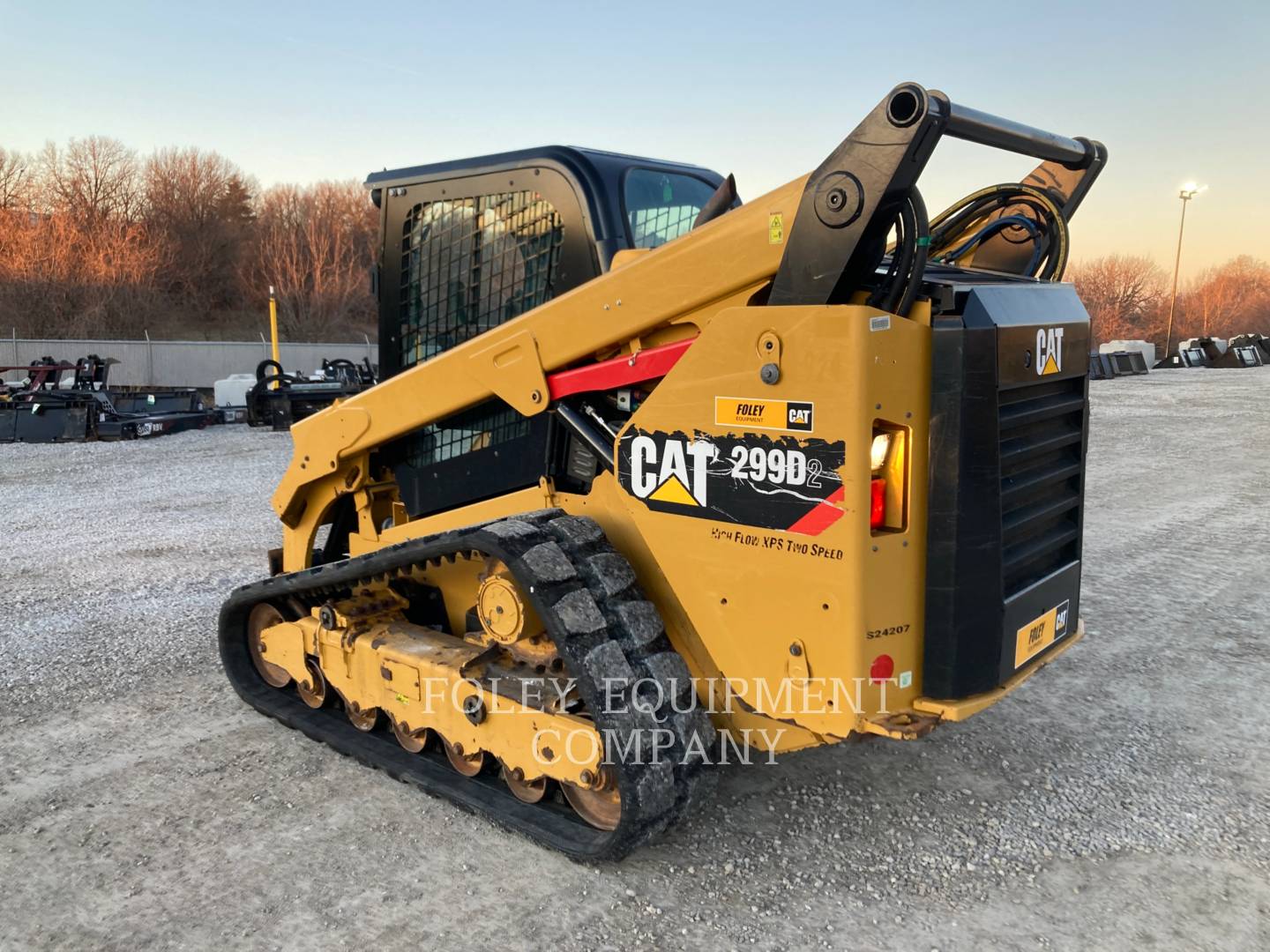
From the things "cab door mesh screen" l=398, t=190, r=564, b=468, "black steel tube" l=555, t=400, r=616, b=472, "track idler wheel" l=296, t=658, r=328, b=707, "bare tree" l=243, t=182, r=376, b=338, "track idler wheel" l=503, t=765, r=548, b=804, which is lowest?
"track idler wheel" l=503, t=765, r=548, b=804

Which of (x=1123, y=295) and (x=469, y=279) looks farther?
(x=1123, y=295)

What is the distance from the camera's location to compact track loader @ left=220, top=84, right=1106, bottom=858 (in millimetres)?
2770

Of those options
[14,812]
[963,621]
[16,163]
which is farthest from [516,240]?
[16,163]

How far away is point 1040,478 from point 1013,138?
112 centimetres

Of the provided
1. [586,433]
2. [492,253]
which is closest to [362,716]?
[586,433]

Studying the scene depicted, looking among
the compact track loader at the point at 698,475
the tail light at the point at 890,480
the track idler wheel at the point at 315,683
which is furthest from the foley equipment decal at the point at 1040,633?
the track idler wheel at the point at 315,683

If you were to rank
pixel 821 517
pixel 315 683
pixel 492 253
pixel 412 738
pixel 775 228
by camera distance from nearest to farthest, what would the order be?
1. pixel 821 517
2. pixel 775 228
3. pixel 412 738
4. pixel 492 253
5. pixel 315 683

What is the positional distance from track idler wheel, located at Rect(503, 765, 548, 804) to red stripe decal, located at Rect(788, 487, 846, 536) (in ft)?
4.52

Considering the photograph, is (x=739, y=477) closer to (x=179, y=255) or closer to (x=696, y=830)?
(x=696, y=830)

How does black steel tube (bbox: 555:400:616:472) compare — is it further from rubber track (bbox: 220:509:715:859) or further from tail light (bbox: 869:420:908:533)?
tail light (bbox: 869:420:908:533)

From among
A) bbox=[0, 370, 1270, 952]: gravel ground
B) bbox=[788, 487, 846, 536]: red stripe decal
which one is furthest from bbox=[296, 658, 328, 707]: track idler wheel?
bbox=[788, 487, 846, 536]: red stripe decal

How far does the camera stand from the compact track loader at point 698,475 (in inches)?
109

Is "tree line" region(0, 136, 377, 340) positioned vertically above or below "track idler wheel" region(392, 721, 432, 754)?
Result: above

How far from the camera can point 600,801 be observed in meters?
3.31
